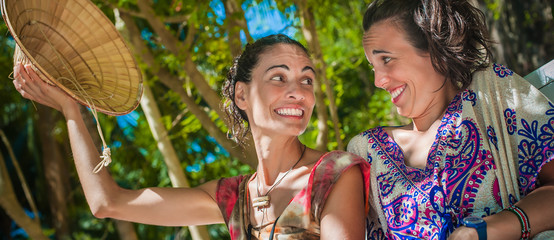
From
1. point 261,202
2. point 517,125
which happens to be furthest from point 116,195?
point 517,125

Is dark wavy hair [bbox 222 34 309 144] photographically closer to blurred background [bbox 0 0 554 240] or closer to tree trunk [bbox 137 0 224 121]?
blurred background [bbox 0 0 554 240]

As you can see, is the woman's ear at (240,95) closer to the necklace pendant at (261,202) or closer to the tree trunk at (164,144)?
the necklace pendant at (261,202)

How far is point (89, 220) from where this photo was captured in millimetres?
8648

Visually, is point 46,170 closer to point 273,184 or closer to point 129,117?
point 129,117

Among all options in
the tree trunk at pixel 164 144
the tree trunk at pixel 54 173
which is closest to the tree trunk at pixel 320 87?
the tree trunk at pixel 164 144

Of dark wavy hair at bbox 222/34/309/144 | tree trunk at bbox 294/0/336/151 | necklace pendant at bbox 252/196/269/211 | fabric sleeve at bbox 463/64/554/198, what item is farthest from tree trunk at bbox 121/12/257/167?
fabric sleeve at bbox 463/64/554/198

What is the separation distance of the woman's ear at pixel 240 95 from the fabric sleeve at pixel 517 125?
2.95 ft

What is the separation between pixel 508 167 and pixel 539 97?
0.27 metres

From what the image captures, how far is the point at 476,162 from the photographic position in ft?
6.72

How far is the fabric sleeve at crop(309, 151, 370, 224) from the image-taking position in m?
2.05

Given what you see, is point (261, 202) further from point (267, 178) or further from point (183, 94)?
point (183, 94)

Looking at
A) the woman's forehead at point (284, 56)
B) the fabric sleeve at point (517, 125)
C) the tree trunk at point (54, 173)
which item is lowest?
the tree trunk at point (54, 173)

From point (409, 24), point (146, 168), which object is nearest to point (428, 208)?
point (409, 24)

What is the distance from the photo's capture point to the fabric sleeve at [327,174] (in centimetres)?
205
